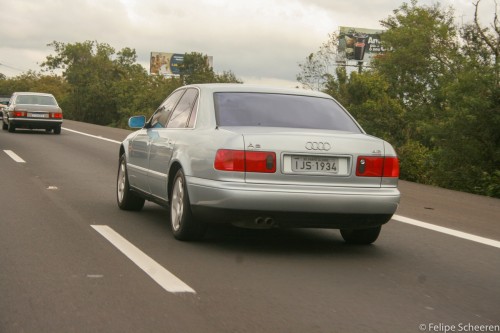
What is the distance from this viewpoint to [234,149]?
7062mm

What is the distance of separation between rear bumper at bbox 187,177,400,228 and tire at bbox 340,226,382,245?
0.65 m

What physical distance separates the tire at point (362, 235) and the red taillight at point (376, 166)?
27.5 inches

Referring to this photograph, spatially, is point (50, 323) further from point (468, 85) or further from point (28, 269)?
point (468, 85)

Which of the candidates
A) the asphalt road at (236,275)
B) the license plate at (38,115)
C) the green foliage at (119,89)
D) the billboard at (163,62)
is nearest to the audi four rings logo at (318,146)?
the asphalt road at (236,275)

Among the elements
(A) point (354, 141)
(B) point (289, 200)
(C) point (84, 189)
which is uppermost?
(A) point (354, 141)

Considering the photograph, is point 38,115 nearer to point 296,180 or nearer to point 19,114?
point 19,114

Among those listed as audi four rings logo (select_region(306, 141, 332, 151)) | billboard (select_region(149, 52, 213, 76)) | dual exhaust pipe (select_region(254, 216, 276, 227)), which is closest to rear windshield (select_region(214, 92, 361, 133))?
audi four rings logo (select_region(306, 141, 332, 151))

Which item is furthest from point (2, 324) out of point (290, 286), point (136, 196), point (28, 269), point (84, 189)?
point (84, 189)

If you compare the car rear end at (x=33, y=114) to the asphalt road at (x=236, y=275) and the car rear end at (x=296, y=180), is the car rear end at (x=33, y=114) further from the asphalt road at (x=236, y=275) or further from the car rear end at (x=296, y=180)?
the car rear end at (x=296, y=180)

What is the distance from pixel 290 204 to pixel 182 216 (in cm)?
111

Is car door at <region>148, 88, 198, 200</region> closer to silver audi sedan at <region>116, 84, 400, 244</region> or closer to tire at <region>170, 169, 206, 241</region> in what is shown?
silver audi sedan at <region>116, 84, 400, 244</region>

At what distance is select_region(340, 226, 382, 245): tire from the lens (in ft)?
26.1

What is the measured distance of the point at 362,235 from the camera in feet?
26.3

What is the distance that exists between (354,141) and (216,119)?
1257 millimetres
